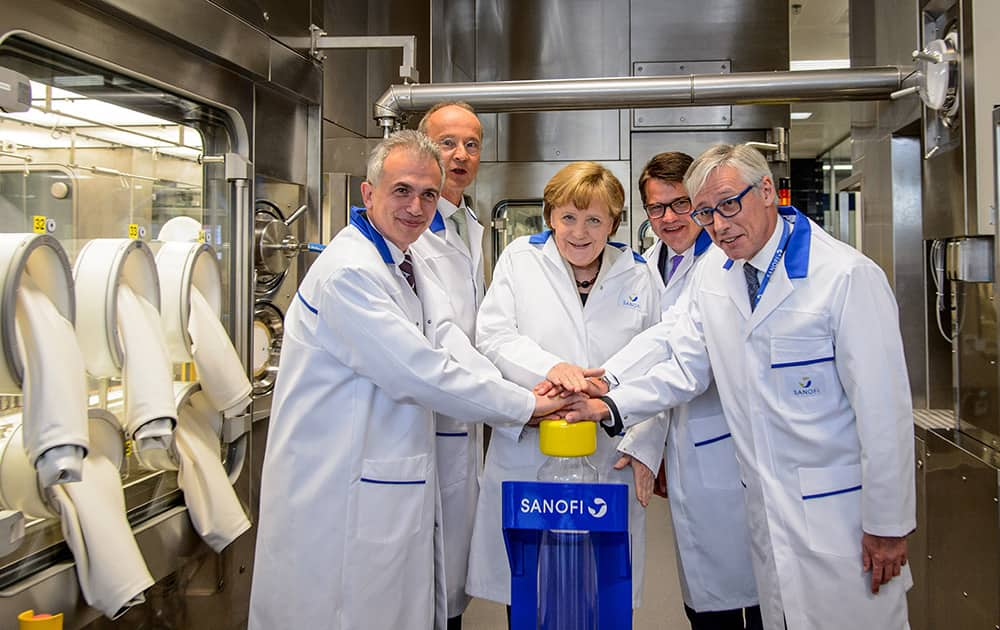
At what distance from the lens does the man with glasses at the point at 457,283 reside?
218cm

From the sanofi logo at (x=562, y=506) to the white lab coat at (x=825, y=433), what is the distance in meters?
0.81

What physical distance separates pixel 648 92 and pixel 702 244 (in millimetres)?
A: 783

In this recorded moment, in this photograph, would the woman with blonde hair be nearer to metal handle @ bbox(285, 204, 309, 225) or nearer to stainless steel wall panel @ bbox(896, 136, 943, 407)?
metal handle @ bbox(285, 204, 309, 225)

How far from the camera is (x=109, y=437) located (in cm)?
190

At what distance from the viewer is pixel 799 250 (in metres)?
1.81

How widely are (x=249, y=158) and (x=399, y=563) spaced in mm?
1389

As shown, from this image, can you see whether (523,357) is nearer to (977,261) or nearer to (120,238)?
(120,238)

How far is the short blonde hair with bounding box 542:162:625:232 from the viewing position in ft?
Result: 6.81

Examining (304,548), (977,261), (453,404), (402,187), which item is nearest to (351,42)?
(402,187)

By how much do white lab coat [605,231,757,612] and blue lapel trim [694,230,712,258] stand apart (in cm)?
16

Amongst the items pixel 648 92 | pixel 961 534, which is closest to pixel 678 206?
pixel 648 92

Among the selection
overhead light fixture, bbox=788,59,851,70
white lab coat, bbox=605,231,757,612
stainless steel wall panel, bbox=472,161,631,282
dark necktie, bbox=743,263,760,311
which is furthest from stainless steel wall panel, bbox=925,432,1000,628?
overhead light fixture, bbox=788,59,851,70

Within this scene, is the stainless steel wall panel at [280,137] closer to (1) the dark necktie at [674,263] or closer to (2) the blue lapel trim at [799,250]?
(1) the dark necktie at [674,263]

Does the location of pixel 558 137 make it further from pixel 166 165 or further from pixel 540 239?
pixel 166 165
